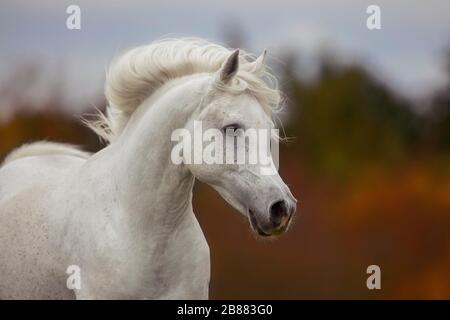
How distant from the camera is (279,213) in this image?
3947mm

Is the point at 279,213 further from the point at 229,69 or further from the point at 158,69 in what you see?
the point at 158,69

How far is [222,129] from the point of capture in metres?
4.09

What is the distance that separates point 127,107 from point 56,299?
118cm

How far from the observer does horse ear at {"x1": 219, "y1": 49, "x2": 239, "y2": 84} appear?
4.08 metres

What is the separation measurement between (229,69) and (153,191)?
78 centimetres

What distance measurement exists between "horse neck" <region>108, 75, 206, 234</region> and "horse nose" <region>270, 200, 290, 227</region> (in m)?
0.61

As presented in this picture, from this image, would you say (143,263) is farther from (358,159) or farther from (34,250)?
(358,159)

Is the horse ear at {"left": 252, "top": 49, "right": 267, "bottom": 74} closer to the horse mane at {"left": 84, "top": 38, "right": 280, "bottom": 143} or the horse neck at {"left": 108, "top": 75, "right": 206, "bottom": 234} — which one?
the horse mane at {"left": 84, "top": 38, "right": 280, "bottom": 143}

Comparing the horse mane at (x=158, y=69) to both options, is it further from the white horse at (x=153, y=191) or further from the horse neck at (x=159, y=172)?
the horse neck at (x=159, y=172)

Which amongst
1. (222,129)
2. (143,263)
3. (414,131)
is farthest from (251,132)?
(414,131)

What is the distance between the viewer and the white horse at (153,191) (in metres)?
4.11

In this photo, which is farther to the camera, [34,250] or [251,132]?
[34,250]

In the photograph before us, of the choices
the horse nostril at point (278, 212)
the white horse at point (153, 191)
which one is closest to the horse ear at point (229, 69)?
the white horse at point (153, 191)

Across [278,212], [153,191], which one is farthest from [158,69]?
[278,212]
